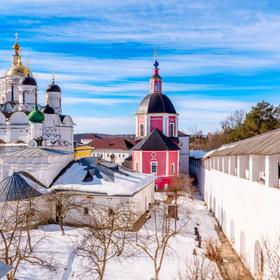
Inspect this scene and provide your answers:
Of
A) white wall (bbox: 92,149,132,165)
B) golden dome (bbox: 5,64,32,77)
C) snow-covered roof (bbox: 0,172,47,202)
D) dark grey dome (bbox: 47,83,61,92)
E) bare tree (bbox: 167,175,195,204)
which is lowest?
bare tree (bbox: 167,175,195,204)

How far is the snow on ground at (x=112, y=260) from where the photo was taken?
10.7m

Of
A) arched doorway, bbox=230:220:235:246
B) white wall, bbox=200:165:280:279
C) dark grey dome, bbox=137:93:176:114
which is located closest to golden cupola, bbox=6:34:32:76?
dark grey dome, bbox=137:93:176:114

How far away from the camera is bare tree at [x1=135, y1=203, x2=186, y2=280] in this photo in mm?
11563

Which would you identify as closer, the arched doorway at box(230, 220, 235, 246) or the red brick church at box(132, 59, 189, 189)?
the arched doorway at box(230, 220, 235, 246)

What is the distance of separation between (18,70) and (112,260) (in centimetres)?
2785

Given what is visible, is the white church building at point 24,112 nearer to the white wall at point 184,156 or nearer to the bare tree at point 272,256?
the white wall at point 184,156

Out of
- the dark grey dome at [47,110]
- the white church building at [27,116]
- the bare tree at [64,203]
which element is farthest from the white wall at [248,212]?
the dark grey dome at [47,110]

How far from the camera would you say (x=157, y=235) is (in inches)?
581

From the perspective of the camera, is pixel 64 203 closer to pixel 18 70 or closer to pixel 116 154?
pixel 18 70

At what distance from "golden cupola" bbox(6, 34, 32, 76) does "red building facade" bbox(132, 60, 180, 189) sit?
1154 cm

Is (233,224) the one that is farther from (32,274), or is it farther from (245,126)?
(245,126)

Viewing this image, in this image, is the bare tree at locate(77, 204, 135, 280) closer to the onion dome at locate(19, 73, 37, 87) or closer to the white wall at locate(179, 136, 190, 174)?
the onion dome at locate(19, 73, 37, 87)

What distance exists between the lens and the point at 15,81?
3512cm

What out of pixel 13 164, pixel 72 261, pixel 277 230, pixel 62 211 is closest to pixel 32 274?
pixel 72 261
